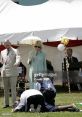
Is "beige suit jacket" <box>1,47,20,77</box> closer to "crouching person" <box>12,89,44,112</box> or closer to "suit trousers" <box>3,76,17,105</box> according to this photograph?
"suit trousers" <box>3,76,17,105</box>

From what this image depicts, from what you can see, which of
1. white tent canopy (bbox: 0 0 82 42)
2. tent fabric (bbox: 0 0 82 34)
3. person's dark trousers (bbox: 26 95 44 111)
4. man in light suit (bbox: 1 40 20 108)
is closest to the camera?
person's dark trousers (bbox: 26 95 44 111)

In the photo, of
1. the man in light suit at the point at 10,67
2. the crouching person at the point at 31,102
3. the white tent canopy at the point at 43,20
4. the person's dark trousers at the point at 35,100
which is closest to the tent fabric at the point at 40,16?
the white tent canopy at the point at 43,20

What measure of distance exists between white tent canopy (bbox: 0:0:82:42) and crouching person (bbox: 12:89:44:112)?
6.35m

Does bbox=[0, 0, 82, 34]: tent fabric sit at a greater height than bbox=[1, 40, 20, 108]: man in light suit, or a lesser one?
greater

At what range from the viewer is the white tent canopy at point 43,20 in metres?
16.4

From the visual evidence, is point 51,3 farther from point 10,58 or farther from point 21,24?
point 10,58

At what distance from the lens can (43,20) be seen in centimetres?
1730

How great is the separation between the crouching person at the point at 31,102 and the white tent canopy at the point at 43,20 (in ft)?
20.8

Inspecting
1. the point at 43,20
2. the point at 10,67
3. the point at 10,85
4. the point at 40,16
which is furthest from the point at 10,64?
the point at 40,16

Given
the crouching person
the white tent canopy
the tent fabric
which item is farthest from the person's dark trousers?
the tent fabric

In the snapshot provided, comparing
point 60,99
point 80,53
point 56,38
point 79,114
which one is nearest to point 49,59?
point 80,53

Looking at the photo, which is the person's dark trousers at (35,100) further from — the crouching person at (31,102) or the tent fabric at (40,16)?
the tent fabric at (40,16)

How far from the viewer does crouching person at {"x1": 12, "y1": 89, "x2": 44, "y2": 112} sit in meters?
9.91

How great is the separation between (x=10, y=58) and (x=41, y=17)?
20.4 feet
